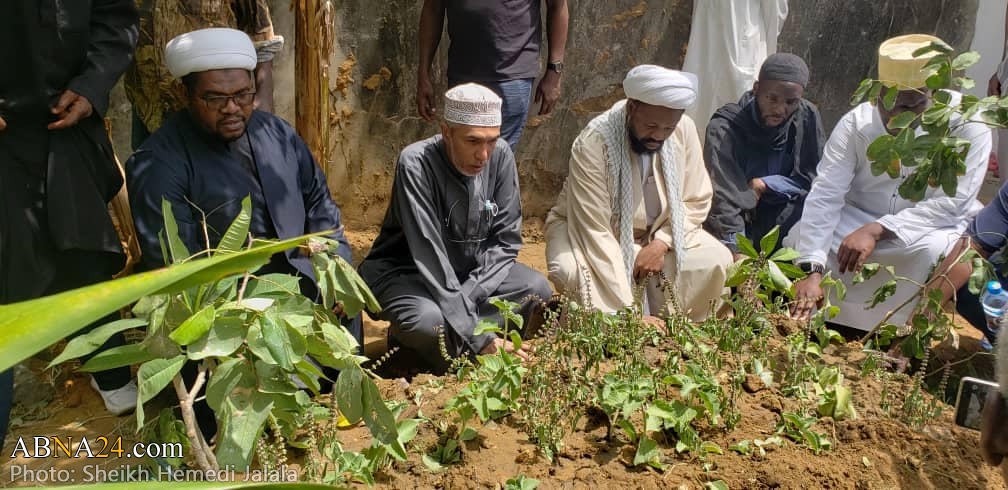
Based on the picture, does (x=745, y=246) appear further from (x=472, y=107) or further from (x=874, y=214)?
(x=874, y=214)

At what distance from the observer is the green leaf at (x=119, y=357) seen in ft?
5.54

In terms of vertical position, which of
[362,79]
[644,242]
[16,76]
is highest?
[16,76]

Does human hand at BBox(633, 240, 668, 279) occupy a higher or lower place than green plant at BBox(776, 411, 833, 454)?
lower

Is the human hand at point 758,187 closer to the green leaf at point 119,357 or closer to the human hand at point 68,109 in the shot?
the human hand at point 68,109

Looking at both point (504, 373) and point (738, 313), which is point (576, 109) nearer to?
point (738, 313)

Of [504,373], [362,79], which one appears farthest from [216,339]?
[362,79]

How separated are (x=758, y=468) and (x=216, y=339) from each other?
5.45ft

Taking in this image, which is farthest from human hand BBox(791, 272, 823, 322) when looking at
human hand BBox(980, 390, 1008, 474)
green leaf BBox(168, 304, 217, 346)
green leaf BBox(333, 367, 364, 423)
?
green leaf BBox(168, 304, 217, 346)

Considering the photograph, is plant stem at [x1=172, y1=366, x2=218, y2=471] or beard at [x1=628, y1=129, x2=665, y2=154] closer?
plant stem at [x1=172, y1=366, x2=218, y2=471]

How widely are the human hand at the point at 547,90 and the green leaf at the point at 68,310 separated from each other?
437 cm

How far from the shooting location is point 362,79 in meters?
5.60

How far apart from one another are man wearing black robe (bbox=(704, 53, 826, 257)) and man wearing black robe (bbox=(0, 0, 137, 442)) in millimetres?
3082

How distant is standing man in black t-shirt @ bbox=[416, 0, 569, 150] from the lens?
4.66 metres

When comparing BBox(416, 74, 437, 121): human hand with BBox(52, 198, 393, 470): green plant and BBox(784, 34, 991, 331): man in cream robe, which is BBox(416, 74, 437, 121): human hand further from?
BBox(52, 198, 393, 470): green plant
